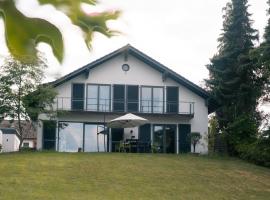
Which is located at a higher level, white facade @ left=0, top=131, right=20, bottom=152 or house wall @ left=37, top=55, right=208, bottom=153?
house wall @ left=37, top=55, right=208, bottom=153

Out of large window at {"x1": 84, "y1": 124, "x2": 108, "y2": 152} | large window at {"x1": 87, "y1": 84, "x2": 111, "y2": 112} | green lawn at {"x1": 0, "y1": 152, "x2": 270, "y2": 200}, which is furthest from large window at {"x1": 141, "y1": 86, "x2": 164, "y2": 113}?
green lawn at {"x1": 0, "y1": 152, "x2": 270, "y2": 200}

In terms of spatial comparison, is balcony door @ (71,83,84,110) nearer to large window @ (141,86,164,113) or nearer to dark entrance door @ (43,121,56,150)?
dark entrance door @ (43,121,56,150)

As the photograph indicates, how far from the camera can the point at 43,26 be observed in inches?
21.8

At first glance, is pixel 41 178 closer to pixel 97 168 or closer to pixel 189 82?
pixel 97 168

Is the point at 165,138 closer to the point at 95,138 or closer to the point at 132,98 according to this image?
the point at 132,98

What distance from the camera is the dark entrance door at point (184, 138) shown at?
87.6 ft

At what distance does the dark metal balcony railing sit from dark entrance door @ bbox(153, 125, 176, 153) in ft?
2.62

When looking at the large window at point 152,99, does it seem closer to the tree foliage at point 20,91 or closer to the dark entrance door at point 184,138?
the dark entrance door at point 184,138

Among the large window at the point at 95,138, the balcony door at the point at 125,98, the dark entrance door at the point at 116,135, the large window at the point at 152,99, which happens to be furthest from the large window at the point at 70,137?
the large window at the point at 152,99

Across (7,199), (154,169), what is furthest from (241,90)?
(7,199)

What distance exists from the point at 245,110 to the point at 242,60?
8.00 ft

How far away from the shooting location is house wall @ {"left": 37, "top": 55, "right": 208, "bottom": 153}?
26.5m

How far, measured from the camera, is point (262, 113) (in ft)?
93.2

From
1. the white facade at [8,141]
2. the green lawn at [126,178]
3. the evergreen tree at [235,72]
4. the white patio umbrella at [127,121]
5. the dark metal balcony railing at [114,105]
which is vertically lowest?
the green lawn at [126,178]
